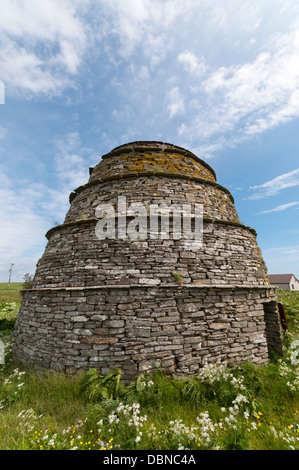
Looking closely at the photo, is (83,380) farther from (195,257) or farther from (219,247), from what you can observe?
(219,247)

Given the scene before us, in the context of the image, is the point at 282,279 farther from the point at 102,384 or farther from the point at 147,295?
the point at 102,384

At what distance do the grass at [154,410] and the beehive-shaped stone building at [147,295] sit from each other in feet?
1.15

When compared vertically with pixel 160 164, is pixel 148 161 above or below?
above

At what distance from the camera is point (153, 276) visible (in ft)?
15.2

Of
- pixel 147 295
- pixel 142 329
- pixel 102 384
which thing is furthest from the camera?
pixel 147 295

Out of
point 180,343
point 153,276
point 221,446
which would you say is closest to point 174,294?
point 153,276

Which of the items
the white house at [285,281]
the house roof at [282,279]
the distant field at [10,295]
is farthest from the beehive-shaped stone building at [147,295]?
the house roof at [282,279]

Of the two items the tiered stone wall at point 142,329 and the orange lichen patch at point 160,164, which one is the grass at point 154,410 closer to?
the tiered stone wall at point 142,329

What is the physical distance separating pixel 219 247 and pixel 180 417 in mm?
3913

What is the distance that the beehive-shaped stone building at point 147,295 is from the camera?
14.1 ft

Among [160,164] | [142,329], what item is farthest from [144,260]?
[160,164]

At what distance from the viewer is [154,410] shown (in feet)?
11.6

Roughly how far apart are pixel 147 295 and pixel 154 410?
212 centimetres
